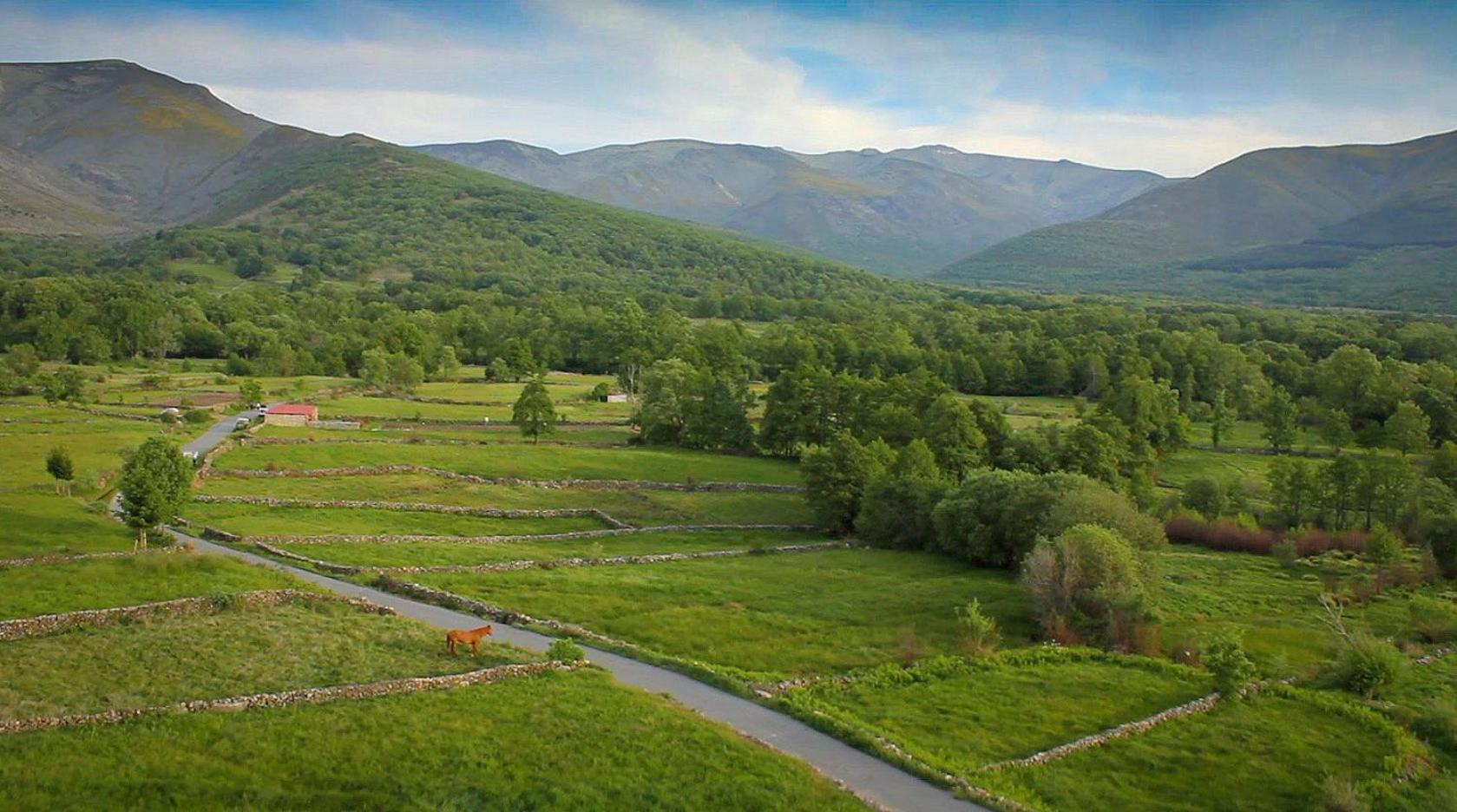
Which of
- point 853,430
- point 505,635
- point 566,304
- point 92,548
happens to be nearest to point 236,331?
point 566,304

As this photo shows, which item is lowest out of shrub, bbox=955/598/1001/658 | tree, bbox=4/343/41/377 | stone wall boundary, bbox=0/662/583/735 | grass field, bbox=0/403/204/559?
shrub, bbox=955/598/1001/658

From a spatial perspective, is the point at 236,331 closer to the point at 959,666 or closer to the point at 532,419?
the point at 532,419

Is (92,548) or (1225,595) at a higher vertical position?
(92,548)

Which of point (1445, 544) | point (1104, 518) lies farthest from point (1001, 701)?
point (1445, 544)

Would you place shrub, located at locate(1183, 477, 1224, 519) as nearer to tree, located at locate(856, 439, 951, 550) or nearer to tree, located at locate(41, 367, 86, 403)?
tree, located at locate(856, 439, 951, 550)

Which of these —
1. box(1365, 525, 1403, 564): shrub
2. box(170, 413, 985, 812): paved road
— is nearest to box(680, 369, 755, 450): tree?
box(1365, 525, 1403, 564): shrub

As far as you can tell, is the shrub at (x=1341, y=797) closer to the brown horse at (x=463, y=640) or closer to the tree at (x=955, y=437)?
the brown horse at (x=463, y=640)
